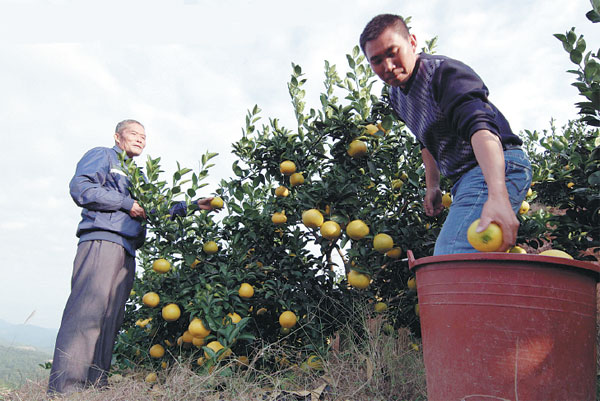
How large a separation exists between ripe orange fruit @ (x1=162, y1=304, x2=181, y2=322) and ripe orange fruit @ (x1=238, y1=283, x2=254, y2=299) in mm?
455

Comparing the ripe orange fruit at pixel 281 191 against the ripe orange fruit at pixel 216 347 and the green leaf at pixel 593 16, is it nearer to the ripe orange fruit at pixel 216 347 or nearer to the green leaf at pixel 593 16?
the ripe orange fruit at pixel 216 347

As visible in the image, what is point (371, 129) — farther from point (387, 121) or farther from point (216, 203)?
point (216, 203)

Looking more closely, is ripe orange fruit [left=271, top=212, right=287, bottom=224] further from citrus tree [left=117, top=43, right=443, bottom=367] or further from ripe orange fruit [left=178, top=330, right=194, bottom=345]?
ripe orange fruit [left=178, top=330, right=194, bottom=345]

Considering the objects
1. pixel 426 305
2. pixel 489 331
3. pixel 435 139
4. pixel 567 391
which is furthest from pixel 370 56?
pixel 567 391

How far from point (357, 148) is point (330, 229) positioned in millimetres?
618

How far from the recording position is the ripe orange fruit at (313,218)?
8.76 feet

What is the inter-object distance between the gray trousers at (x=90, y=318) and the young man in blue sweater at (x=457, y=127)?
219cm

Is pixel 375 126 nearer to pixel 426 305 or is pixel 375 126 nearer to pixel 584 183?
pixel 584 183

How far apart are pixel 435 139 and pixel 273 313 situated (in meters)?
1.81

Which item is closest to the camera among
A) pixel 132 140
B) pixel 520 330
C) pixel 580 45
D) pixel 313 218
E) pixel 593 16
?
pixel 520 330

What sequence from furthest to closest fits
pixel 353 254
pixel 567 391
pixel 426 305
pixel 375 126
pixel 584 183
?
pixel 375 126 < pixel 353 254 < pixel 584 183 < pixel 426 305 < pixel 567 391

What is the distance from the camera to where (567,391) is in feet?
4.21

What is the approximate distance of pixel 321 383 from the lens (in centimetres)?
223

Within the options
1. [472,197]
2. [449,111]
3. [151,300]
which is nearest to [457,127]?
[449,111]
